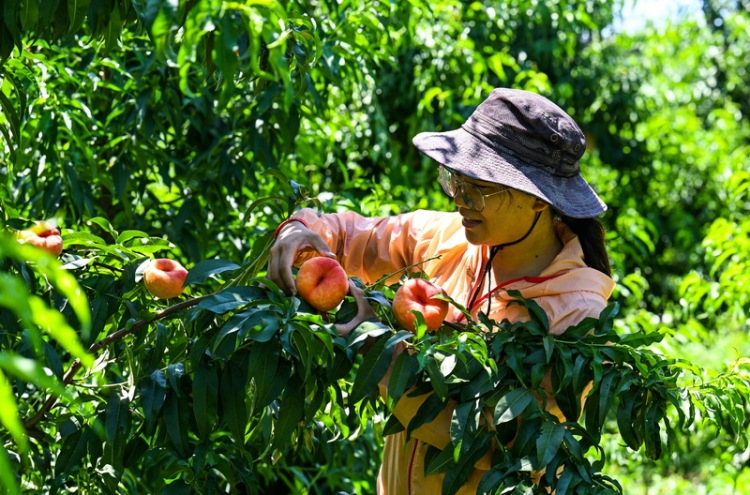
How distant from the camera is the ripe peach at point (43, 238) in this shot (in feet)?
6.06

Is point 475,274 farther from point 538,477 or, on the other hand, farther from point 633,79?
point 633,79

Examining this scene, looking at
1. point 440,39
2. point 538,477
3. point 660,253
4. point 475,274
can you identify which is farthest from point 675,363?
point 660,253

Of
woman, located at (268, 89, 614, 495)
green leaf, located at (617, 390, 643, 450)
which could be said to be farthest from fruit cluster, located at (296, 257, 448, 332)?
green leaf, located at (617, 390, 643, 450)

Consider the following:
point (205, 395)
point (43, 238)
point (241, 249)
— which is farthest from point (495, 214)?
point (241, 249)

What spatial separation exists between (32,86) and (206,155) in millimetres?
544

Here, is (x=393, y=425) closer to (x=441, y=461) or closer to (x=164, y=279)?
(x=441, y=461)

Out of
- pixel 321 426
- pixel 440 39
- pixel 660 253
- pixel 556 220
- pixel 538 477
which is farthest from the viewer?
pixel 660 253

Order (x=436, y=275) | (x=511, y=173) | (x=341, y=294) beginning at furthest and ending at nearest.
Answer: (x=436, y=275) < (x=511, y=173) < (x=341, y=294)

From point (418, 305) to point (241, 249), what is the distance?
4.28 ft

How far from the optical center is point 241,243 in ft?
10.0

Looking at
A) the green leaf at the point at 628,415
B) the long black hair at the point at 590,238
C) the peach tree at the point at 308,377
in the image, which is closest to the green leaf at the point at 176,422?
the peach tree at the point at 308,377

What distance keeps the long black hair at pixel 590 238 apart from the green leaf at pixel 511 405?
50 cm

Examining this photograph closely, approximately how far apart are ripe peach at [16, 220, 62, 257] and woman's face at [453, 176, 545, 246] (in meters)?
0.75

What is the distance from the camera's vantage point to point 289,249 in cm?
191
